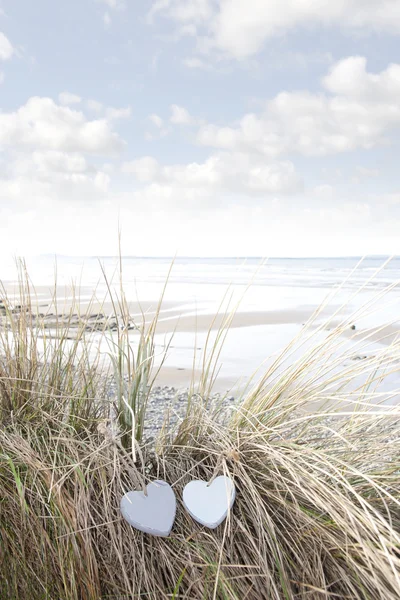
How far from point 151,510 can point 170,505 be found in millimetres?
62

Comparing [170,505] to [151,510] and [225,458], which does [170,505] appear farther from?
[225,458]

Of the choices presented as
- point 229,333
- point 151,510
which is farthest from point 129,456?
point 229,333


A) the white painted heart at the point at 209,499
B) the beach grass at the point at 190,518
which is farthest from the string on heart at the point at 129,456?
the white painted heart at the point at 209,499

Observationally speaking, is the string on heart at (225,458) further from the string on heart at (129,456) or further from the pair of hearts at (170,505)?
the string on heart at (129,456)

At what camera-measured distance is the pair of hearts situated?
4.33 feet

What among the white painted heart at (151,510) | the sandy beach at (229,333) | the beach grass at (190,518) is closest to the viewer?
the beach grass at (190,518)

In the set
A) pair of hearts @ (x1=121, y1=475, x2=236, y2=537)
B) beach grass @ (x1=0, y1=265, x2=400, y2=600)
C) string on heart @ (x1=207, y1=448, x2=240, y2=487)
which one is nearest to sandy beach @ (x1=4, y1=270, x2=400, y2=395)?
beach grass @ (x1=0, y1=265, x2=400, y2=600)

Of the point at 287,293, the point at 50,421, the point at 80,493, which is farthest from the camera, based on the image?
the point at 287,293

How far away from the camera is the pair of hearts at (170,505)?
52.0 inches

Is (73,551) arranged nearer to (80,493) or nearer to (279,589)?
(80,493)

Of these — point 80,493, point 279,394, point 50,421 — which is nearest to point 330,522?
point 279,394

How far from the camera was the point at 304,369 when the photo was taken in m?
1.63

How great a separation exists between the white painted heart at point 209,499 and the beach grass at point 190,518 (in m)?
0.03

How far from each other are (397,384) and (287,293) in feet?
33.9
